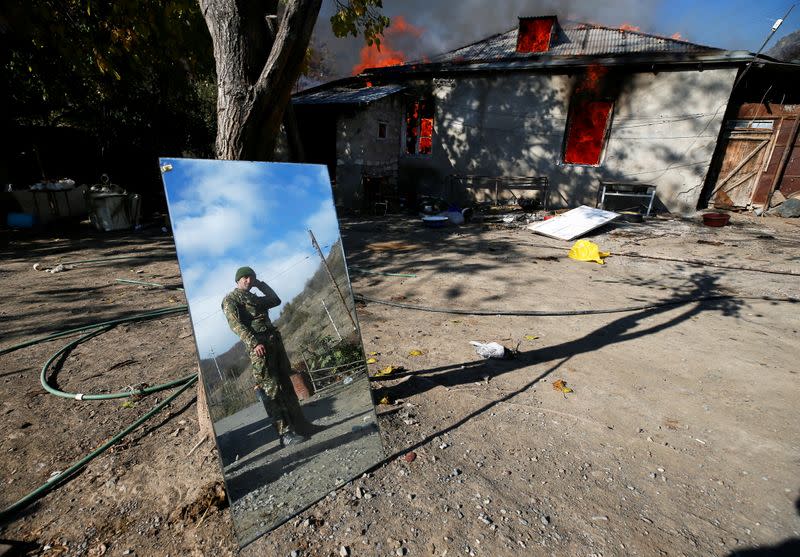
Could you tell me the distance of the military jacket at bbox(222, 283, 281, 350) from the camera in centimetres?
202

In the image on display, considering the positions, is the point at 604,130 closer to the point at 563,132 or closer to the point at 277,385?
the point at 563,132

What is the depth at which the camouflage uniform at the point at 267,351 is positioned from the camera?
2.04 metres

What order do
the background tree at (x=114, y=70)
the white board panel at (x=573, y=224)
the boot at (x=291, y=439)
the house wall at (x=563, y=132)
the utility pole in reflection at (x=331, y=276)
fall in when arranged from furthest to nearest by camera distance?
the house wall at (x=563, y=132), the white board panel at (x=573, y=224), the background tree at (x=114, y=70), the utility pole in reflection at (x=331, y=276), the boot at (x=291, y=439)

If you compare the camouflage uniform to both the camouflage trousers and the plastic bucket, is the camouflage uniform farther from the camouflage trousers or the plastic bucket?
the plastic bucket

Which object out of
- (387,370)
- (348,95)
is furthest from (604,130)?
(387,370)

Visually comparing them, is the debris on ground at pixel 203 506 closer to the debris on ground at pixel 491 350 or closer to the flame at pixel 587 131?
the debris on ground at pixel 491 350

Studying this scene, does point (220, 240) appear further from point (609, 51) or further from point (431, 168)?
point (609, 51)

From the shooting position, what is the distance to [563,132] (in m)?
12.3

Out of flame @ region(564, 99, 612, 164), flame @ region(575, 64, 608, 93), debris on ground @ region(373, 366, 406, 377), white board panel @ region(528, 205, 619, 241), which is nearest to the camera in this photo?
debris on ground @ region(373, 366, 406, 377)

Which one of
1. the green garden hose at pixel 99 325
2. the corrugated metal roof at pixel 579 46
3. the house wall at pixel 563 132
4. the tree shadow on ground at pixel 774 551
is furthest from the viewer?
the corrugated metal roof at pixel 579 46

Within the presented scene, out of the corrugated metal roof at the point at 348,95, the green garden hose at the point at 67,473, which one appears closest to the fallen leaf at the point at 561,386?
the green garden hose at the point at 67,473

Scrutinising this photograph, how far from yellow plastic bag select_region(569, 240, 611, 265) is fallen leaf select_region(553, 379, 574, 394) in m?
4.46

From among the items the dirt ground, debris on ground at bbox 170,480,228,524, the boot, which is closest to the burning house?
the dirt ground

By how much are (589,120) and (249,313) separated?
43.0ft
